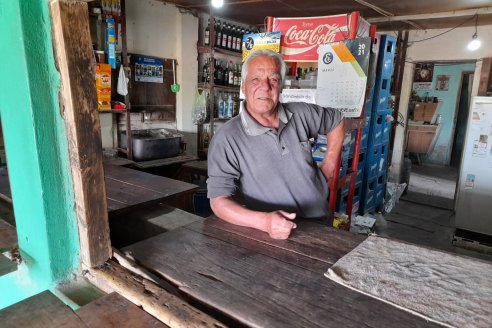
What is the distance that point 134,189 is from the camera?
2.10m

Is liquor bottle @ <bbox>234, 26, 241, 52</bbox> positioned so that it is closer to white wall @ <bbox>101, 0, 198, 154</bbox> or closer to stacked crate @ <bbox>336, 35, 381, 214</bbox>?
white wall @ <bbox>101, 0, 198, 154</bbox>

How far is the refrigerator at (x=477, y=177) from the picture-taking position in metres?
3.95

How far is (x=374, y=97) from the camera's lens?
4199 mm

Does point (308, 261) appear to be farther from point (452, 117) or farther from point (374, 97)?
point (452, 117)

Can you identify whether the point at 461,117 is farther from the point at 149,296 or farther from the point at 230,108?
the point at 149,296

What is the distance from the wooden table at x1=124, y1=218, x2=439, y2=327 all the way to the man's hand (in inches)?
1.1

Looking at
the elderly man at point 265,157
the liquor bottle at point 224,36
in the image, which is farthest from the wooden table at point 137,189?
the liquor bottle at point 224,36

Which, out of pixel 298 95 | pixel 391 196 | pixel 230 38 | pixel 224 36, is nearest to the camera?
pixel 298 95

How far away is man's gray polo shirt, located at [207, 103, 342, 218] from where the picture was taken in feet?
5.11

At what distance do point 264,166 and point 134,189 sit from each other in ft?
3.17

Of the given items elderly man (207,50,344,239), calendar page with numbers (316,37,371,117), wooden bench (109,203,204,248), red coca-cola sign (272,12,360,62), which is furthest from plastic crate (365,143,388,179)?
wooden bench (109,203,204,248)

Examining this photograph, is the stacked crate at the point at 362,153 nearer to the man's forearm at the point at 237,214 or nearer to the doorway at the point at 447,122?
the man's forearm at the point at 237,214

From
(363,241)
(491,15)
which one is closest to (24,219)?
(363,241)

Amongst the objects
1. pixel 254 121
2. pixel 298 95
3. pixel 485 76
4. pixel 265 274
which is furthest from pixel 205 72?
pixel 265 274
